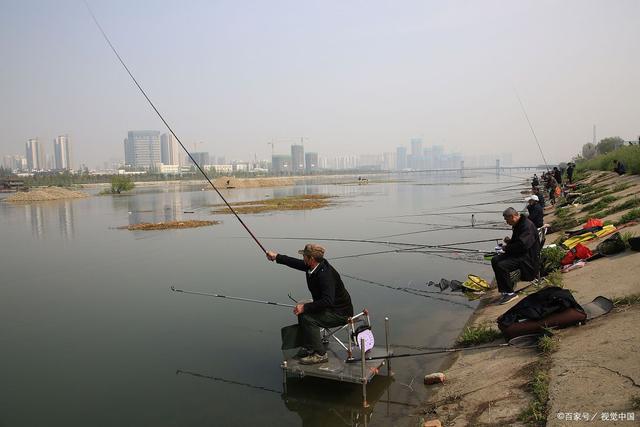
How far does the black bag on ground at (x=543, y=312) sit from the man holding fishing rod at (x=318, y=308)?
2.09m

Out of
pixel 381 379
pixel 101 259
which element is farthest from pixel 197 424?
pixel 101 259

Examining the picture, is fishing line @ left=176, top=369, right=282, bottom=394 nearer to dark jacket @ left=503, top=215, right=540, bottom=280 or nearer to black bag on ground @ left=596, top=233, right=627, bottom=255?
dark jacket @ left=503, top=215, right=540, bottom=280

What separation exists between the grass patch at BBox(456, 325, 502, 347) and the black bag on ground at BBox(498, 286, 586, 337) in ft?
1.76

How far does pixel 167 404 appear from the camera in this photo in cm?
613

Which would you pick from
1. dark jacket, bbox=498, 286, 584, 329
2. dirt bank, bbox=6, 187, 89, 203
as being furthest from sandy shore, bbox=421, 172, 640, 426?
dirt bank, bbox=6, 187, 89, 203

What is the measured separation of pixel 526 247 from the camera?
762 centimetres

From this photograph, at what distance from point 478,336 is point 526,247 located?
1.99m

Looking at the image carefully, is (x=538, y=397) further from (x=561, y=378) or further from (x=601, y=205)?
(x=601, y=205)

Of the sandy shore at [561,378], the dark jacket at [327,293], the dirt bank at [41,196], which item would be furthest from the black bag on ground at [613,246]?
the dirt bank at [41,196]

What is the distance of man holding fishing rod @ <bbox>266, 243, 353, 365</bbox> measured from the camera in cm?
571

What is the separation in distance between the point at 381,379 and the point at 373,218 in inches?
829

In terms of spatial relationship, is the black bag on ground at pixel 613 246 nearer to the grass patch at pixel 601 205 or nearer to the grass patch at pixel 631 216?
the grass patch at pixel 631 216

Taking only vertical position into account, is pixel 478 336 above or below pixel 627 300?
below

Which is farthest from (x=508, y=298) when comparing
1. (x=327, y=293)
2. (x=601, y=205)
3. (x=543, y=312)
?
(x=601, y=205)
